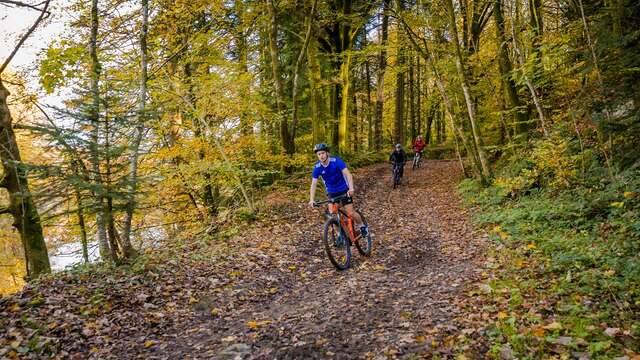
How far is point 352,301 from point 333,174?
283cm

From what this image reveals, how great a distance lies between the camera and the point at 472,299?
562 centimetres

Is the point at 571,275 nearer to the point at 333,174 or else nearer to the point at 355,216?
the point at 355,216

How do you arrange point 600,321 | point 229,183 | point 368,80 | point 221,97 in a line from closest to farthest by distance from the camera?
point 600,321 → point 221,97 → point 229,183 → point 368,80

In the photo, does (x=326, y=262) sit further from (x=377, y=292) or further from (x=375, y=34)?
(x=375, y=34)

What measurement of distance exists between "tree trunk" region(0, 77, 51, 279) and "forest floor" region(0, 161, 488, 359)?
2019 mm

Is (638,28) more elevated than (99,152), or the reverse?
(638,28)

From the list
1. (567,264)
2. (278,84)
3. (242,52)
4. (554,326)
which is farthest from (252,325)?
(242,52)

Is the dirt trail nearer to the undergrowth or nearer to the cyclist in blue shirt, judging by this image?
the undergrowth

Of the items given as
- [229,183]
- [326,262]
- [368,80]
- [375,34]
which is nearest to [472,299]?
[326,262]

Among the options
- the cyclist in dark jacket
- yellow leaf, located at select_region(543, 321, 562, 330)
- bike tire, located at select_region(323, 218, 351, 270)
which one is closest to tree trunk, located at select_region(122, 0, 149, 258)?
bike tire, located at select_region(323, 218, 351, 270)

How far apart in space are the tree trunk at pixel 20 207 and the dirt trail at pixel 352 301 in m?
5.07

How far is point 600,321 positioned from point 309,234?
763 centimetres

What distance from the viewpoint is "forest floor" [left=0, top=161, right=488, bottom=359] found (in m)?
4.95

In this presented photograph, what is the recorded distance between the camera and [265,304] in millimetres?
6719
